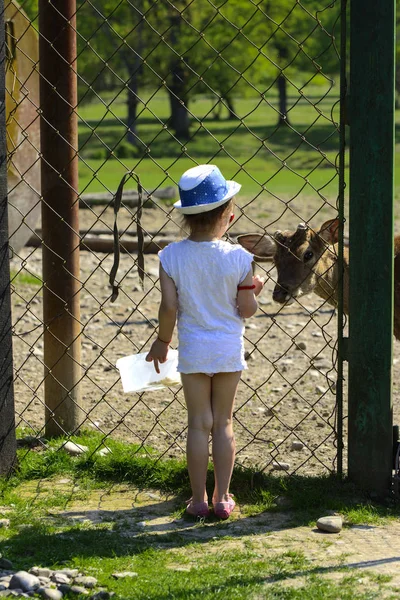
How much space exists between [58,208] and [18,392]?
5.66 feet

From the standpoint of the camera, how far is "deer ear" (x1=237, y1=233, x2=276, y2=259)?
5.34 meters

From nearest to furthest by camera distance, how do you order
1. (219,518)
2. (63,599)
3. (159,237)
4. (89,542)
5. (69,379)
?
(63,599), (89,542), (219,518), (69,379), (159,237)

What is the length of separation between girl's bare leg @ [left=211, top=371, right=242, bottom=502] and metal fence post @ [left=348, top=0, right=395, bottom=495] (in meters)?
0.55

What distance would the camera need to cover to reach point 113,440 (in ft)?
17.0

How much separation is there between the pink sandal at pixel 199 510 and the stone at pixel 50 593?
95 centimetres

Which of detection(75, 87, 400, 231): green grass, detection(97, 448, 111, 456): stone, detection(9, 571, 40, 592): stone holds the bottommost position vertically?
detection(9, 571, 40, 592): stone

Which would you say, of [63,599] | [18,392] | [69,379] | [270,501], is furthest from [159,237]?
[63,599]

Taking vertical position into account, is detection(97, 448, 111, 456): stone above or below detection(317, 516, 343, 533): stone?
above

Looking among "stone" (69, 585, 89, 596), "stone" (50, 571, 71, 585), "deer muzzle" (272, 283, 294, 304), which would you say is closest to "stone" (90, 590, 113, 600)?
"stone" (69, 585, 89, 596)

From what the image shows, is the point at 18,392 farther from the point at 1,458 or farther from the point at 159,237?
the point at 159,237

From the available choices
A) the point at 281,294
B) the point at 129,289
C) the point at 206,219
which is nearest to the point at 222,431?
the point at 206,219

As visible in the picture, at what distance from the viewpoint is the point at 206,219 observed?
13.2 feet

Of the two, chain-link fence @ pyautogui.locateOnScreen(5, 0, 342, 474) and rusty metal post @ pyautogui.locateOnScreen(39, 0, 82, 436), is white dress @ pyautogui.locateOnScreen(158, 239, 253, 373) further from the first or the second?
rusty metal post @ pyautogui.locateOnScreen(39, 0, 82, 436)

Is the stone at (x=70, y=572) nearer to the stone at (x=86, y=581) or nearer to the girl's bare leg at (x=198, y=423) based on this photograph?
the stone at (x=86, y=581)
